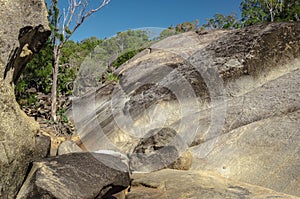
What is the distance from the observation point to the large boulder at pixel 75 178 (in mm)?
4402

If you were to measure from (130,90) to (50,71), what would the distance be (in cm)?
778

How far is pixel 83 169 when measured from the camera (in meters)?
4.87

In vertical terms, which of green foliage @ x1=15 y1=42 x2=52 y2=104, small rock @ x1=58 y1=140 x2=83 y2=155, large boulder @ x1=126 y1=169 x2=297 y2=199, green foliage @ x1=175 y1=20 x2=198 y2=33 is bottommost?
large boulder @ x1=126 y1=169 x2=297 y2=199

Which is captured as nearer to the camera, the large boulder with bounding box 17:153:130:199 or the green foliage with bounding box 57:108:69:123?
the large boulder with bounding box 17:153:130:199

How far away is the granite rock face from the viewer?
639 cm

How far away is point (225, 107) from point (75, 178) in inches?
204

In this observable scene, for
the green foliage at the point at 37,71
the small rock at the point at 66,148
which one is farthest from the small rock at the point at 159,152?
the green foliage at the point at 37,71

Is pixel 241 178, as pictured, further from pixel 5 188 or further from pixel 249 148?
pixel 5 188

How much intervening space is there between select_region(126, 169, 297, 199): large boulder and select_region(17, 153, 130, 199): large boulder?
0.61 m

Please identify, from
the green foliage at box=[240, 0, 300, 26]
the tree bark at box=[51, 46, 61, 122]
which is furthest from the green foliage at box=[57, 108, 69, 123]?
the green foliage at box=[240, 0, 300, 26]

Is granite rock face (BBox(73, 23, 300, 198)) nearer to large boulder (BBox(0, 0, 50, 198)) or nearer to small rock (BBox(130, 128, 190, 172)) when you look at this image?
small rock (BBox(130, 128, 190, 172))

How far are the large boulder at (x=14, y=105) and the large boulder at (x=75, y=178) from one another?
0.23 m

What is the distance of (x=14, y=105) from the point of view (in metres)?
4.77

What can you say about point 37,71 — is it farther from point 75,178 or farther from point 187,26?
point 187,26
